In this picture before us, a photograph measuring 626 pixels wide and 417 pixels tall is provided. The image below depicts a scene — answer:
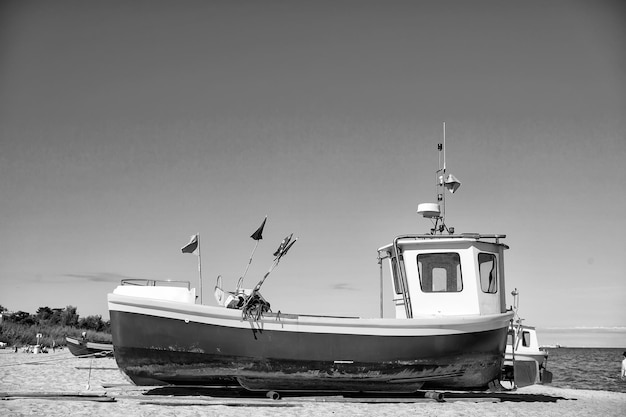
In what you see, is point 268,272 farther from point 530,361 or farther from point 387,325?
point 530,361

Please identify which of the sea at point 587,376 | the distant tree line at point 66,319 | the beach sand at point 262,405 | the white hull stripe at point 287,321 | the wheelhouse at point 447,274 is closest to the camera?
the beach sand at point 262,405

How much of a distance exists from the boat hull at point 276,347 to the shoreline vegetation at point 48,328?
2382 centimetres

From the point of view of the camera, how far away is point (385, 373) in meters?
12.4

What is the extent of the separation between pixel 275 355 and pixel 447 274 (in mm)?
4275

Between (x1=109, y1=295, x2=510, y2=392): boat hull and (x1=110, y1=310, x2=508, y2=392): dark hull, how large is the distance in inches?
0.8

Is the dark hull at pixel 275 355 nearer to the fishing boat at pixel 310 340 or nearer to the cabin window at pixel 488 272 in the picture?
the fishing boat at pixel 310 340

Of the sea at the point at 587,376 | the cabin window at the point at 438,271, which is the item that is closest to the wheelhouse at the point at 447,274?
the cabin window at the point at 438,271

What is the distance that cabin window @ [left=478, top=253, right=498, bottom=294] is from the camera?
13.4 metres

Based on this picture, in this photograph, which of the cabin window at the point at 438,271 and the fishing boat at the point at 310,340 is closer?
the fishing boat at the point at 310,340

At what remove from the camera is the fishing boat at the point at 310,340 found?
38.9 ft

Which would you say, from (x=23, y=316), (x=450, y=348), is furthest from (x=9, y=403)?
(x=23, y=316)

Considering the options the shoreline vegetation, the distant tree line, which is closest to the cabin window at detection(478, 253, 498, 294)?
the shoreline vegetation

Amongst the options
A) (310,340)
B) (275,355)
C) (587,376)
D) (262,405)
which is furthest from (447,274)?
(587,376)

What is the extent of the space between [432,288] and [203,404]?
216 inches
